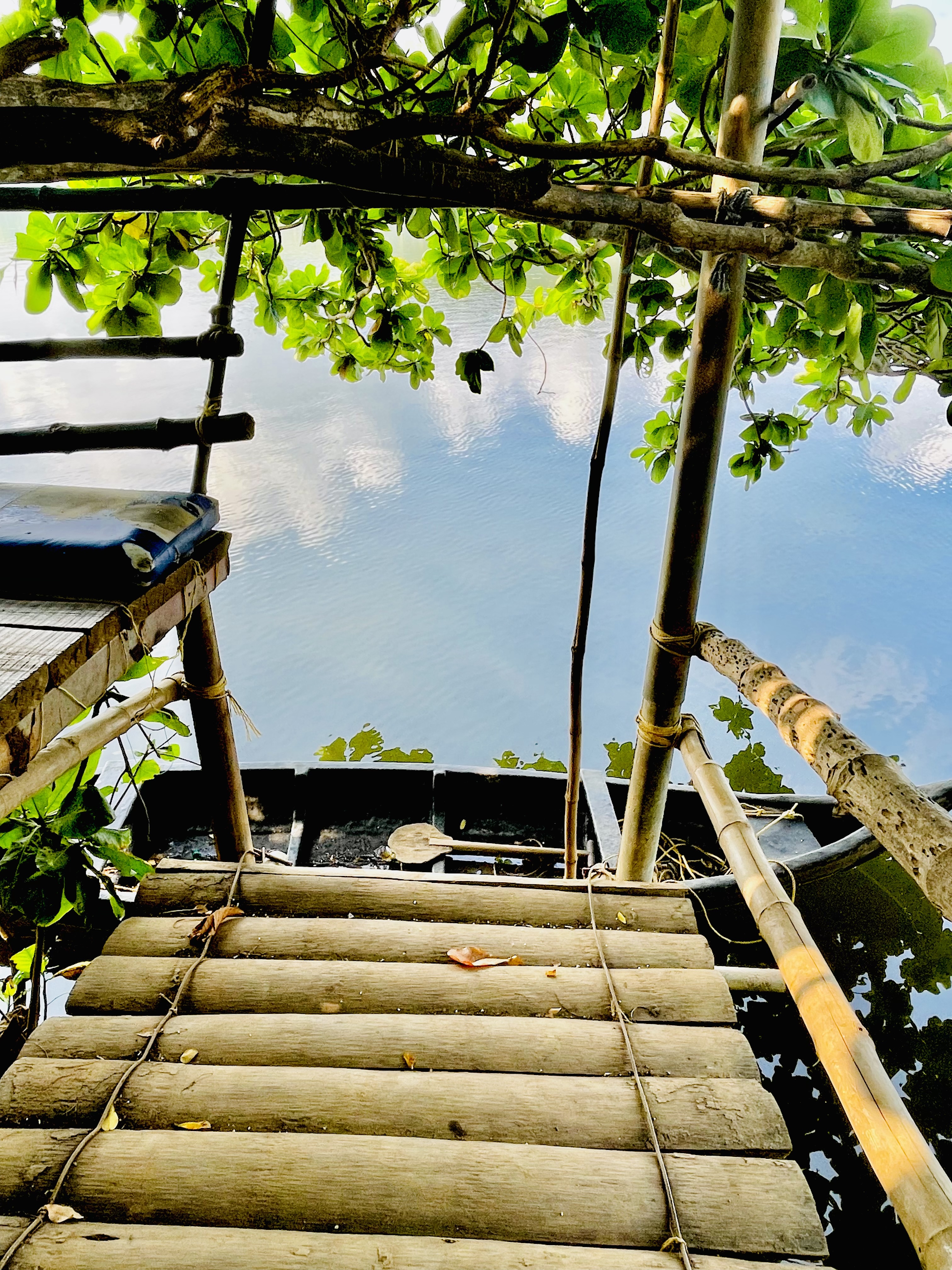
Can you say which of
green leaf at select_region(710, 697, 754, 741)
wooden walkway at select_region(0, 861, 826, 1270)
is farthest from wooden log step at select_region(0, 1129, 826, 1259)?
green leaf at select_region(710, 697, 754, 741)

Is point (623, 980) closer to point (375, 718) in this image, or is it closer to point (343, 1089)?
point (343, 1089)

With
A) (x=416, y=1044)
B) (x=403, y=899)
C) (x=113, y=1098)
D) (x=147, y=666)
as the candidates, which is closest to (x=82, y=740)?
(x=147, y=666)

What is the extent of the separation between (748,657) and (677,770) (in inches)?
120

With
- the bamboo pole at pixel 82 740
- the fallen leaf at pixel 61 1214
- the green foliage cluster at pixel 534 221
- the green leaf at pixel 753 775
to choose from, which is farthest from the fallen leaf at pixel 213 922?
the green leaf at pixel 753 775

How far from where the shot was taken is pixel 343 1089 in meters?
1.24

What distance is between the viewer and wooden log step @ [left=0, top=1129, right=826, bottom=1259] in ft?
3.46

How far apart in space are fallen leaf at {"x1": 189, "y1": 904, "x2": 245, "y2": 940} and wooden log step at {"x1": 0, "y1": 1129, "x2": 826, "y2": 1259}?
18.4 inches

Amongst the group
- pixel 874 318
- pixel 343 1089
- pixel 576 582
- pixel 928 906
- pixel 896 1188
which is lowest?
pixel 896 1188

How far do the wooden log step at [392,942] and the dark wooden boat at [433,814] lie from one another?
54.6 inches

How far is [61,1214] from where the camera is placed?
3.43 ft

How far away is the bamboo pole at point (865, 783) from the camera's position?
75 cm

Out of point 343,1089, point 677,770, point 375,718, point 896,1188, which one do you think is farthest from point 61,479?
point 896,1188

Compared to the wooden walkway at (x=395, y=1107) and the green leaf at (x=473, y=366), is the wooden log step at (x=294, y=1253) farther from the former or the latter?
the green leaf at (x=473, y=366)

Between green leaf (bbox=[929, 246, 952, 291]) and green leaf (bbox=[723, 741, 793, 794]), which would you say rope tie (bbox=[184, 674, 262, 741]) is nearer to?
green leaf (bbox=[929, 246, 952, 291])
